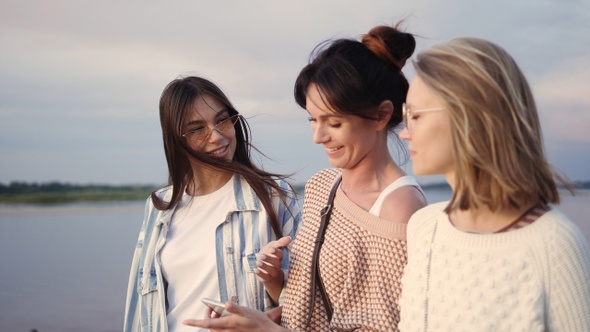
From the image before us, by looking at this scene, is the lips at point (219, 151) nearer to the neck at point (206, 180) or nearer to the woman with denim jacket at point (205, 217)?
the woman with denim jacket at point (205, 217)

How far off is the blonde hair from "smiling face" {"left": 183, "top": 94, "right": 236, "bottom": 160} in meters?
1.62

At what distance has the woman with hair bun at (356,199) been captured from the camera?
256 cm

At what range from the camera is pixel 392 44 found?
266 centimetres

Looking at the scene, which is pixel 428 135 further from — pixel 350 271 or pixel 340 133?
pixel 350 271

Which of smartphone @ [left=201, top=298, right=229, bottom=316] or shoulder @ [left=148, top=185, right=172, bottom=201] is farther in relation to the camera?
shoulder @ [left=148, top=185, right=172, bottom=201]

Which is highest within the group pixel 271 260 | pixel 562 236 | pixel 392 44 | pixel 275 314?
pixel 392 44

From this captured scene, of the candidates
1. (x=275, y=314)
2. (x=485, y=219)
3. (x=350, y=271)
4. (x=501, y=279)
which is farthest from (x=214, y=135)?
(x=501, y=279)

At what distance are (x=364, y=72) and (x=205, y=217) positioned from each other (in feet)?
4.27

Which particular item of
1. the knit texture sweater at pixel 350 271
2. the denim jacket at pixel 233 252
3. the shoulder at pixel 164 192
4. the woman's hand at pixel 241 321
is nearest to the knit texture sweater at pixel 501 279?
the knit texture sweater at pixel 350 271

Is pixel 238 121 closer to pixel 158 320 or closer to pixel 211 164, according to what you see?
pixel 211 164

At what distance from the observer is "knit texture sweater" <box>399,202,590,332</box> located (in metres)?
2.00

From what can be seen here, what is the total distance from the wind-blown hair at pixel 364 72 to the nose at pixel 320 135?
0.30 ft

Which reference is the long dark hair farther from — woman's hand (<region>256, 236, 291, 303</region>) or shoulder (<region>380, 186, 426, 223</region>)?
shoulder (<region>380, 186, 426, 223</region>)

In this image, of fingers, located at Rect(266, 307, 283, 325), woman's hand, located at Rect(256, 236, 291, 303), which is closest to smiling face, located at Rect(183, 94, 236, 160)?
woman's hand, located at Rect(256, 236, 291, 303)
